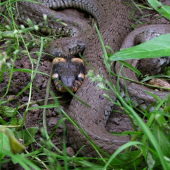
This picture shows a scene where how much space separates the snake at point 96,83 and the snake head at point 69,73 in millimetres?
102

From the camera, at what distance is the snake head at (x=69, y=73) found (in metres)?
3.00

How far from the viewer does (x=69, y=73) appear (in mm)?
3223

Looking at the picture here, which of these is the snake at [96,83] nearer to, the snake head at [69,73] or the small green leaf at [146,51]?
the snake head at [69,73]

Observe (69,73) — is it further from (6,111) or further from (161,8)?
(161,8)

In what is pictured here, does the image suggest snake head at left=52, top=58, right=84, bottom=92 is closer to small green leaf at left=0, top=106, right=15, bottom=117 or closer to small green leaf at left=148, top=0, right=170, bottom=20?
small green leaf at left=0, top=106, right=15, bottom=117

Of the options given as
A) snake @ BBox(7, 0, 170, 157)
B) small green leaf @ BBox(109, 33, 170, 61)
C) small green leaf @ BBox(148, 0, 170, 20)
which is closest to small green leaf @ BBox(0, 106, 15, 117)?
snake @ BBox(7, 0, 170, 157)

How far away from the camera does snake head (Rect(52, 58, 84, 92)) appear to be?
300cm

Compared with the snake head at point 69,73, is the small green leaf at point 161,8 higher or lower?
higher

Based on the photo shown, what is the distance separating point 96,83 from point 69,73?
48cm

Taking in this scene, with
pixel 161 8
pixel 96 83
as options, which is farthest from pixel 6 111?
pixel 161 8

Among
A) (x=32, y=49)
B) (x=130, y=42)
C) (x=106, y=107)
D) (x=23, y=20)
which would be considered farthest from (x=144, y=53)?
(x=23, y=20)

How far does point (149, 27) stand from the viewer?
3898 mm

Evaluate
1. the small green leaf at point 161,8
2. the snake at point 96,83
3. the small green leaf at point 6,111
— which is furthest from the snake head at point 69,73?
the small green leaf at point 161,8

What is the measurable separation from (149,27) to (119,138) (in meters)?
2.43
